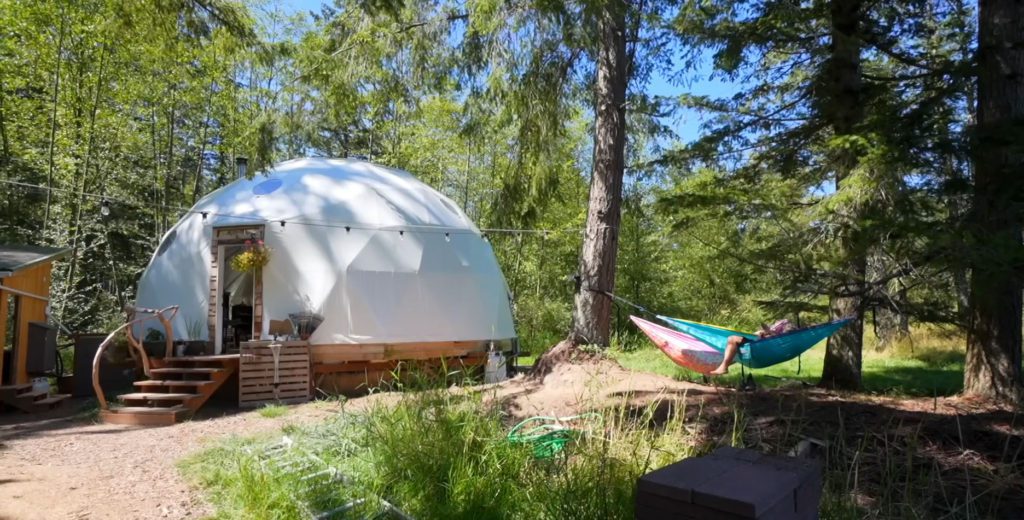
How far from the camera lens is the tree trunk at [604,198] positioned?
763 centimetres

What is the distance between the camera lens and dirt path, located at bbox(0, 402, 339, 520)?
12.6 feet

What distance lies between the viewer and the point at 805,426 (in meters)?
4.27

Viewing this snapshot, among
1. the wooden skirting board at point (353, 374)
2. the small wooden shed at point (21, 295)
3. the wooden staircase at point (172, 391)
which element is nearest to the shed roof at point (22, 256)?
the small wooden shed at point (21, 295)

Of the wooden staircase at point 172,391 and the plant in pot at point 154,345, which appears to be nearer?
the wooden staircase at point 172,391

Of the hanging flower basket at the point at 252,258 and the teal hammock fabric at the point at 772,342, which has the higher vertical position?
the hanging flower basket at the point at 252,258

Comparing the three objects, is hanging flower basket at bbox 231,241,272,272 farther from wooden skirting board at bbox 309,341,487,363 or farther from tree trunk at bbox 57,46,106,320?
tree trunk at bbox 57,46,106,320


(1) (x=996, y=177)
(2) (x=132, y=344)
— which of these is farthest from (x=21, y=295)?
(1) (x=996, y=177)

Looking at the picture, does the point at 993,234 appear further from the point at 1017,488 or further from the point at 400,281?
the point at 400,281

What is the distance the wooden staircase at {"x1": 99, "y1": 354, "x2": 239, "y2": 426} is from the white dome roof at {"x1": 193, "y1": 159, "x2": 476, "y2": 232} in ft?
7.27

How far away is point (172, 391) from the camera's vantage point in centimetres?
800

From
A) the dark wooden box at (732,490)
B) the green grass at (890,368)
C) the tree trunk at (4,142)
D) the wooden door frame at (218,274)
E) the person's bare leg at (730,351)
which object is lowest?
the green grass at (890,368)

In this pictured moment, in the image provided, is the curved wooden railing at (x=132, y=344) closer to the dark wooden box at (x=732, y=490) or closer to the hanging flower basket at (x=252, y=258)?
the hanging flower basket at (x=252, y=258)

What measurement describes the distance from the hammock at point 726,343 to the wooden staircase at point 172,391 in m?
5.21

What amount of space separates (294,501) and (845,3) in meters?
6.05
